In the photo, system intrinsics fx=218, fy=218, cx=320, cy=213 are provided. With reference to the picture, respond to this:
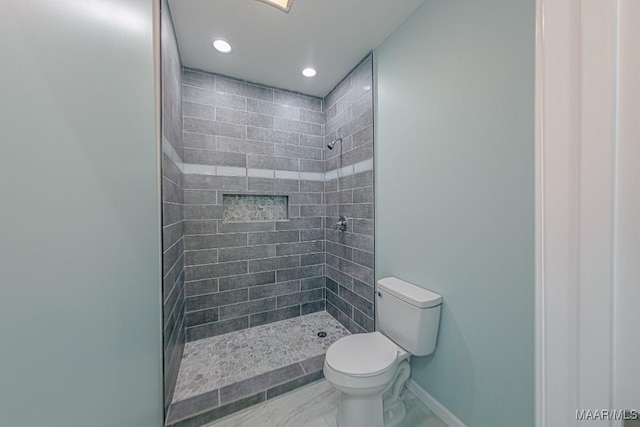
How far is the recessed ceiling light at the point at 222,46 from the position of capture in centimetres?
172

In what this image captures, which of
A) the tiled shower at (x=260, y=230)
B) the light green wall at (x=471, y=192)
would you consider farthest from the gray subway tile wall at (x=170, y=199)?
the light green wall at (x=471, y=192)

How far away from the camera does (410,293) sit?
4.58 feet

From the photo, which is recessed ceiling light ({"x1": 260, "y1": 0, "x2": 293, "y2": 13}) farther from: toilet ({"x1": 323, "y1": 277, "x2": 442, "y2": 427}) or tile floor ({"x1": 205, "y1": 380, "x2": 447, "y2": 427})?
tile floor ({"x1": 205, "y1": 380, "x2": 447, "y2": 427})

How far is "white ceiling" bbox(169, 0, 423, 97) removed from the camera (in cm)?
144

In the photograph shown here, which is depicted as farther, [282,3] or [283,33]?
[283,33]

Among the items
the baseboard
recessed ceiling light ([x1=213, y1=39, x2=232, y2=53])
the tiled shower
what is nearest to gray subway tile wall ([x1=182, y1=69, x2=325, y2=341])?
A: the tiled shower

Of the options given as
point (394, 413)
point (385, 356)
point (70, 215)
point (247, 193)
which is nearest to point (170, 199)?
point (247, 193)

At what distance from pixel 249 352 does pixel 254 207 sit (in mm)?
1355

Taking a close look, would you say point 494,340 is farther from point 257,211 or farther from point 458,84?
point 257,211

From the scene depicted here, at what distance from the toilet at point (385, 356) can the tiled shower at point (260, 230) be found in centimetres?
45

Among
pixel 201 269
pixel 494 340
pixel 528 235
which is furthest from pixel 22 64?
pixel 201 269

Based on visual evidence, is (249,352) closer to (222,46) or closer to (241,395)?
(241,395)

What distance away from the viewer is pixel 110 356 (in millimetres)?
659

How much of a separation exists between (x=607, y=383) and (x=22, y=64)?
3.67 ft
